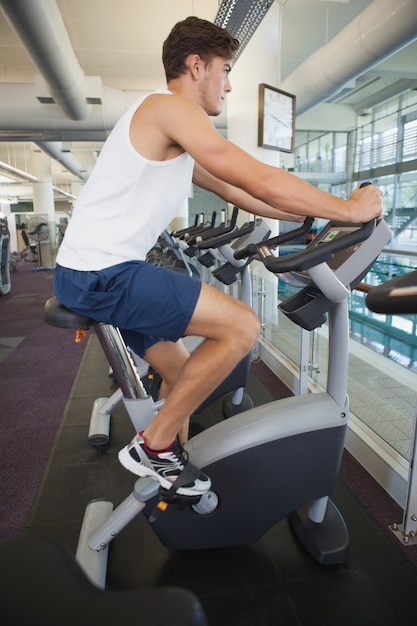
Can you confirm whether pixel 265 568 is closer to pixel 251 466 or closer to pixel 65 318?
pixel 251 466

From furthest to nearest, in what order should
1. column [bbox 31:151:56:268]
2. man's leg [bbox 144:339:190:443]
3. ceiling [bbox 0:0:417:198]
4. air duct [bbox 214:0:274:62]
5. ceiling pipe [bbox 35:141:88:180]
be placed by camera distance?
column [bbox 31:151:56:268] → ceiling pipe [bbox 35:141:88:180] → ceiling [bbox 0:0:417:198] → air duct [bbox 214:0:274:62] → man's leg [bbox 144:339:190:443]

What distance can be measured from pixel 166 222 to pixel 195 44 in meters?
0.60

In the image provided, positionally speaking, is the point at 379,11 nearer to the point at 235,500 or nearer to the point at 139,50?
the point at 139,50

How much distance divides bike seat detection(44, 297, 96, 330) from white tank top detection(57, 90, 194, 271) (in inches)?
6.0

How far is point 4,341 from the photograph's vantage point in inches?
191

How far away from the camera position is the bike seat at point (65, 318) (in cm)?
140

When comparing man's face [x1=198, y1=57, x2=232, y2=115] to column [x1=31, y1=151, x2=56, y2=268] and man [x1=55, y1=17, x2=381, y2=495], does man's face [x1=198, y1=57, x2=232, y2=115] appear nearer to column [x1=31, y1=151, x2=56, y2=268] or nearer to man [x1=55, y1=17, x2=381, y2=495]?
man [x1=55, y1=17, x2=381, y2=495]

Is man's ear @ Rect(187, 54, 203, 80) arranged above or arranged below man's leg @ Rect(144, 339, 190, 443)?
above

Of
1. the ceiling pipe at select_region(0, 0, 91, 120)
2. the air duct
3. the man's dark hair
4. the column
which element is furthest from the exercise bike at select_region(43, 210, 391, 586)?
the column

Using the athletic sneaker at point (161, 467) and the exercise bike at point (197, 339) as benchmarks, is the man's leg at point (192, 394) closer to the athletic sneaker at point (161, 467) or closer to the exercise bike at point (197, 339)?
the athletic sneaker at point (161, 467)

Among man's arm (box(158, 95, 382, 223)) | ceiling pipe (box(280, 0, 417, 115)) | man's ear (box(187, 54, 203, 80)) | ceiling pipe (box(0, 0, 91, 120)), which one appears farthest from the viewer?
ceiling pipe (box(280, 0, 417, 115))

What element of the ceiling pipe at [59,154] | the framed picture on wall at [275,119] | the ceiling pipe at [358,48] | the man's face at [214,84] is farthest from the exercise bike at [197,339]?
the ceiling pipe at [59,154]

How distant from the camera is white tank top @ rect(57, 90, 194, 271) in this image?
1363mm

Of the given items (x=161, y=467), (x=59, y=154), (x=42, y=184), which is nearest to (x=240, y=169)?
(x=161, y=467)
